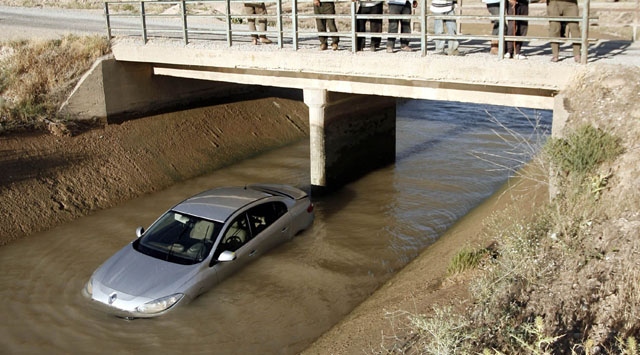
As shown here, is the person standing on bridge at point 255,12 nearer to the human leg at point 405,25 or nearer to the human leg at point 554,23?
the human leg at point 405,25

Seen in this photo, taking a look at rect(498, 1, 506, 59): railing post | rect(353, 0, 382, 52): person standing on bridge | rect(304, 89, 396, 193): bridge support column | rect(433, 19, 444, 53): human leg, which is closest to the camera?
rect(498, 1, 506, 59): railing post

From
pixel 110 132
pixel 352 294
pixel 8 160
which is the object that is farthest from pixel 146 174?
pixel 352 294

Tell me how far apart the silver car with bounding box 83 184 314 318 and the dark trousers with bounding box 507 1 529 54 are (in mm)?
5176

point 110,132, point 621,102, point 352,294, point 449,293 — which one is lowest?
point 352,294

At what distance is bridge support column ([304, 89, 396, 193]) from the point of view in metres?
14.9

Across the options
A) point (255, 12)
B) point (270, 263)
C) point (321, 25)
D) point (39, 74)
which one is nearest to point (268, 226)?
point (270, 263)

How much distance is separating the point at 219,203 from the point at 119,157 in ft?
19.3

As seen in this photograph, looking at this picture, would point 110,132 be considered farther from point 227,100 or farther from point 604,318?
point 604,318

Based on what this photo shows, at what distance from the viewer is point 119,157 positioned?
15.8 meters

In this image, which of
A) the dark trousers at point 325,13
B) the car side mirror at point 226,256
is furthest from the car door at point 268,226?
the dark trousers at point 325,13

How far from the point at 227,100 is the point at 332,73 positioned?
678cm

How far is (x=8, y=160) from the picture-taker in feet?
46.2

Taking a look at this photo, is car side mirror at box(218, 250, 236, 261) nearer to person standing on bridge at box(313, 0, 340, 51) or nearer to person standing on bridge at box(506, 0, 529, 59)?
person standing on bridge at box(313, 0, 340, 51)

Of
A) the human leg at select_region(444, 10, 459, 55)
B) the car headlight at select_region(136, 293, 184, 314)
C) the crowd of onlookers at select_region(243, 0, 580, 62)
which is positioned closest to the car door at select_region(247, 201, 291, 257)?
the car headlight at select_region(136, 293, 184, 314)
